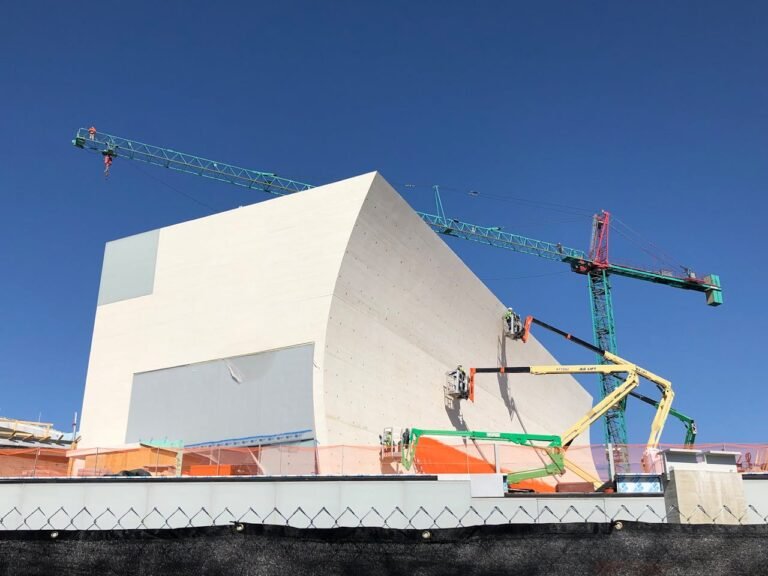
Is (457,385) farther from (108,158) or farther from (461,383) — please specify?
(108,158)

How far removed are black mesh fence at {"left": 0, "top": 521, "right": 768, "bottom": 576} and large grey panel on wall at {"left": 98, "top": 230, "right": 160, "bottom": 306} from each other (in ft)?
107

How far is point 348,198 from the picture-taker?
103 ft

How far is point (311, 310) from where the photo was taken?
30078mm

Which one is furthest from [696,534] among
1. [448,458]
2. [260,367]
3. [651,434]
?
[651,434]

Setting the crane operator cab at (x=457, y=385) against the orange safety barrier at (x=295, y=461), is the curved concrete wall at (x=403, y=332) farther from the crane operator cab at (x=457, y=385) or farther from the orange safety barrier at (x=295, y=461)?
the orange safety barrier at (x=295, y=461)

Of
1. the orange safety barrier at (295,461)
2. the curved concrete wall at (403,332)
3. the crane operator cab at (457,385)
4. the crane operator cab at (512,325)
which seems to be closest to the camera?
the orange safety barrier at (295,461)

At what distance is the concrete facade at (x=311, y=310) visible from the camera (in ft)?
98.3

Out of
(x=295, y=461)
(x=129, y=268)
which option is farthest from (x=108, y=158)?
(x=295, y=461)

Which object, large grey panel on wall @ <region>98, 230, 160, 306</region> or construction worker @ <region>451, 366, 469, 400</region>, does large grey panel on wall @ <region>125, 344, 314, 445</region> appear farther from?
construction worker @ <region>451, 366, 469, 400</region>

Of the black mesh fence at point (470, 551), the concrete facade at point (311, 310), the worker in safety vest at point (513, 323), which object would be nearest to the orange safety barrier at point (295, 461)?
the concrete facade at point (311, 310)

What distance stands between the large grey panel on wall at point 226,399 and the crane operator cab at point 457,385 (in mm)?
11556

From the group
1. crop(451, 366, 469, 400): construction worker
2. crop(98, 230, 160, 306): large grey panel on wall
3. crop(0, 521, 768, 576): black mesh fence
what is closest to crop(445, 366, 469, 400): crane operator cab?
crop(451, 366, 469, 400): construction worker

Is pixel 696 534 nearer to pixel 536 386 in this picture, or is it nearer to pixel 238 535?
pixel 238 535

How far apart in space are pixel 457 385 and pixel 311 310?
11.6 metres
